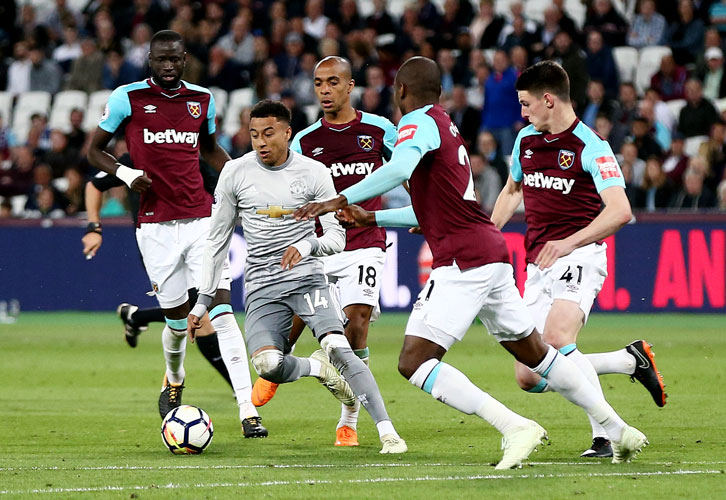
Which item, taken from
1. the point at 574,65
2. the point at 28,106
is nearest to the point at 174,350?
the point at 574,65

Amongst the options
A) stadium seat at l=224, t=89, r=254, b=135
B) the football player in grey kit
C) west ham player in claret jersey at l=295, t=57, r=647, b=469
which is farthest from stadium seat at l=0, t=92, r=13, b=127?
west ham player in claret jersey at l=295, t=57, r=647, b=469

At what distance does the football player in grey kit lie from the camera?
7719 millimetres

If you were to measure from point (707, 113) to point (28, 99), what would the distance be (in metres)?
12.2

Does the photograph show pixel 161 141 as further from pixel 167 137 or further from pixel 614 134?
pixel 614 134

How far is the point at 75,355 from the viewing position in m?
14.4

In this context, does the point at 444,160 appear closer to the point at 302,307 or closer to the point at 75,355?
the point at 302,307

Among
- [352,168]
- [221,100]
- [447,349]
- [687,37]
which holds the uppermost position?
[687,37]

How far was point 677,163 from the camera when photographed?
61.7ft

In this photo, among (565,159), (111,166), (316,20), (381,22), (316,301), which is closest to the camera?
(565,159)

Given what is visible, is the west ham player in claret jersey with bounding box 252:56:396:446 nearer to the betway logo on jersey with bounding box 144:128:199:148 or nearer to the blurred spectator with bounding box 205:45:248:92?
the betway logo on jersey with bounding box 144:128:199:148

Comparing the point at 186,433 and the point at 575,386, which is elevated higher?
the point at 575,386

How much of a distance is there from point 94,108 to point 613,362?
54.1ft

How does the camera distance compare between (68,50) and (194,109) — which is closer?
(194,109)

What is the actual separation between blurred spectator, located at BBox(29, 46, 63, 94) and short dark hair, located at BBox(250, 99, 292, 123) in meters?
16.7
